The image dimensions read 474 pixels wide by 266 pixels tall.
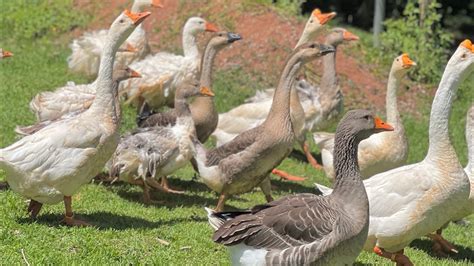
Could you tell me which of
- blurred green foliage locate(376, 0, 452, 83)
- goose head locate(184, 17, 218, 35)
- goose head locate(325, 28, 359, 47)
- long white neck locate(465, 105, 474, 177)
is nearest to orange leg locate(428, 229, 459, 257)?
long white neck locate(465, 105, 474, 177)

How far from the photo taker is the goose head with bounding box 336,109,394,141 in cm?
636

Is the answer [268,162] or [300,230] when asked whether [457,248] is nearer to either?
[268,162]

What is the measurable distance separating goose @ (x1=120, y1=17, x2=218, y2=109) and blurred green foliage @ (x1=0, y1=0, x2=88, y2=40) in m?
5.91

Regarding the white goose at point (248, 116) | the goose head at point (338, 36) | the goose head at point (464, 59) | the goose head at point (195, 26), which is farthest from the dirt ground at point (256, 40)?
the goose head at point (464, 59)

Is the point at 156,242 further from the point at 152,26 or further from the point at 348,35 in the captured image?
the point at 152,26

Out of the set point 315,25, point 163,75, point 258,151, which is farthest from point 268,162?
point 163,75

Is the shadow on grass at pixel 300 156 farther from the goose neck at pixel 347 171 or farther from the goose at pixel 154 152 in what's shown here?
the goose neck at pixel 347 171

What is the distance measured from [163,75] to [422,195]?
5894 mm

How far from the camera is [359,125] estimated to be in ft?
20.9

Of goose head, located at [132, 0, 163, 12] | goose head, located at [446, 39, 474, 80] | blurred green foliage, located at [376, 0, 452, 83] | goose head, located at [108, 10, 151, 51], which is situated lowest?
blurred green foliage, located at [376, 0, 452, 83]

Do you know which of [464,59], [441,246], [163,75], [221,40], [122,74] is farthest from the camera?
[163,75]

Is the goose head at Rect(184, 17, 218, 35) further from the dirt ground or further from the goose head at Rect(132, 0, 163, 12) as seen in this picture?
the dirt ground

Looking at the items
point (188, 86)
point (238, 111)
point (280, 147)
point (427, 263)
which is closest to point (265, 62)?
point (238, 111)

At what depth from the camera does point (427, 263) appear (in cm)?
786
